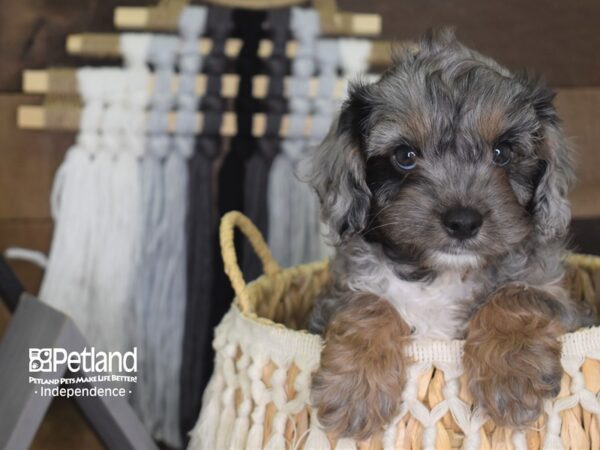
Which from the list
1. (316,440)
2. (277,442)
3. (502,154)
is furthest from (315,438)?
(502,154)

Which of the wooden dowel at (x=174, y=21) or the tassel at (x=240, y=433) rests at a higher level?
the wooden dowel at (x=174, y=21)

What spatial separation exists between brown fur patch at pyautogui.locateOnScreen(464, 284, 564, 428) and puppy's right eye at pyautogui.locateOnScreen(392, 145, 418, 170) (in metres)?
0.43

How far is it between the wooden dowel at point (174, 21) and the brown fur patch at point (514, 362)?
151 cm

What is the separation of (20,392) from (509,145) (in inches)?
54.7

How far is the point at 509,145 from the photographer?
201 cm

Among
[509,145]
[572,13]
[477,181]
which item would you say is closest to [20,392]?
[477,181]

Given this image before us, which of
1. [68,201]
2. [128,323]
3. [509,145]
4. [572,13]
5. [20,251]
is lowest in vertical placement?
[128,323]

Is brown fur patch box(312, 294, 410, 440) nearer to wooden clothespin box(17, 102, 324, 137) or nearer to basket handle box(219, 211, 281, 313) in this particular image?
Result: basket handle box(219, 211, 281, 313)

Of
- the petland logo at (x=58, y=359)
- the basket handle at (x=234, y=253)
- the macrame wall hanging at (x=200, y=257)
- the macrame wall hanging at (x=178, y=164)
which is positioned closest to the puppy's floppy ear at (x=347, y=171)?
the basket handle at (x=234, y=253)

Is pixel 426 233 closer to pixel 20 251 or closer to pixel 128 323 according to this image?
pixel 128 323

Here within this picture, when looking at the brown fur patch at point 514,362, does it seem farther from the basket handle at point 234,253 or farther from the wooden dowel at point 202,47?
the wooden dowel at point 202,47

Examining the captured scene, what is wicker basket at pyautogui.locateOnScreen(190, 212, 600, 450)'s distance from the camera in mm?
1702

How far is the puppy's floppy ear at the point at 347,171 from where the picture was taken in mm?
2037

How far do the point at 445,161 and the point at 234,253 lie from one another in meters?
0.61
